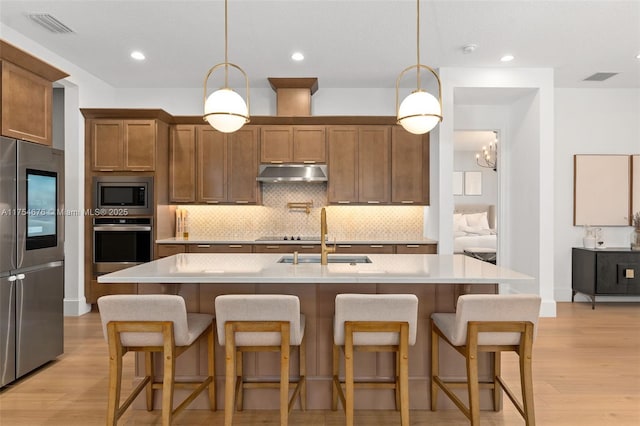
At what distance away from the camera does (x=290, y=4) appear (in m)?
3.58

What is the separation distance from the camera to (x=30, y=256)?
327 centimetres

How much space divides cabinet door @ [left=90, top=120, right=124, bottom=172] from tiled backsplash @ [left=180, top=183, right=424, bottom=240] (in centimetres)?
110

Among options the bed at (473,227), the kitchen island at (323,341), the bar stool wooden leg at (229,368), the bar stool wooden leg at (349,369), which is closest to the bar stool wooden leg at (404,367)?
the bar stool wooden leg at (349,369)

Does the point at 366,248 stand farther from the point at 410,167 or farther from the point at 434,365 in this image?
the point at 434,365

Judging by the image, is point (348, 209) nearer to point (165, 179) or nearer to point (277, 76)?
point (277, 76)

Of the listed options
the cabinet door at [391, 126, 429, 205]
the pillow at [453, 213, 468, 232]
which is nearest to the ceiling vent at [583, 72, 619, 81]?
the cabinet door at [391, 126, 429, 205]

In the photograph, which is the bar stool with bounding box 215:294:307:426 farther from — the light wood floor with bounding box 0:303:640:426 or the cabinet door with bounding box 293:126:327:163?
the cabinet door with bounding box 293:126:327:163

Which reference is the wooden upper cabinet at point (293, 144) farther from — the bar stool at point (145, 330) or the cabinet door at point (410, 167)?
the bar stool at point (145, 330)

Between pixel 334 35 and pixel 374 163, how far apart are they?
Answer: 1.89 meters

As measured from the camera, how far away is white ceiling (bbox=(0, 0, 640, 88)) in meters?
3.65

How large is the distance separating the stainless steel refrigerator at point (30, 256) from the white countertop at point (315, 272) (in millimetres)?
1108

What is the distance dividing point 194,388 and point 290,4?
9.96 ft

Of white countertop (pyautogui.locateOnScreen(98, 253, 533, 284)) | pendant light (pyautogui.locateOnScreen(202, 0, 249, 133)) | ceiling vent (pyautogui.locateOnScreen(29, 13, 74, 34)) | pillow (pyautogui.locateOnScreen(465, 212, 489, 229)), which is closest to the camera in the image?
white countertop (pyautogui.locateOnScreen(98, 253, 533, 284))

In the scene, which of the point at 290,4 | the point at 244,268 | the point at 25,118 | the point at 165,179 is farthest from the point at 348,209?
A: the point at 25,118
